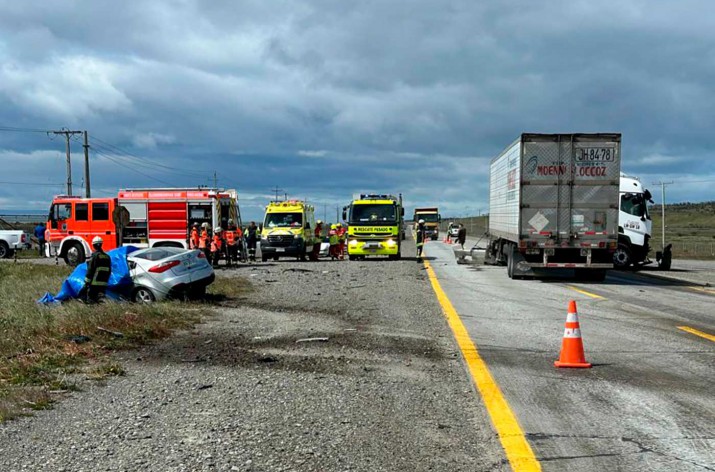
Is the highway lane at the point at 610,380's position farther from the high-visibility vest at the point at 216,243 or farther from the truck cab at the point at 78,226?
the truck cab at the point at 78,226

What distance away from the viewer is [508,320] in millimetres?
12070

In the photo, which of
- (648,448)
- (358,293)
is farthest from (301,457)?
(358,293)

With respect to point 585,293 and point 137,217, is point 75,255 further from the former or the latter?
point 585,293

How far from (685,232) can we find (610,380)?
3408 inches

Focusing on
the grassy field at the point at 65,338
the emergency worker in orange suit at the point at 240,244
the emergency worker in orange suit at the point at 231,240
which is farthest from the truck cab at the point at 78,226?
the grassy field at the point at 65,338

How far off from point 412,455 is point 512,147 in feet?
59.1

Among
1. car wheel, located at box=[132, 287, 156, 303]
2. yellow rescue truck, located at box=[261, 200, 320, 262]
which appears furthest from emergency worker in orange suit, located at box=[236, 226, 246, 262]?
car wheel, located at box=[132, 287, 156, 303]

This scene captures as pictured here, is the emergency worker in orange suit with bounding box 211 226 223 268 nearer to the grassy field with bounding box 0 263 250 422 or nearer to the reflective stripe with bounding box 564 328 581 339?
the grassy field with bounding box 0 263 250 422

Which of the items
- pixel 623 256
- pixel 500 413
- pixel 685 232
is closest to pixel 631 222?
pixel 623 256

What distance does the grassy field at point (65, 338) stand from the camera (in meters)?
6.91

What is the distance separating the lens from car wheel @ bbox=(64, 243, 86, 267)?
29109 mm

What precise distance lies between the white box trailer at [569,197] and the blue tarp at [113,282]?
11315 mm

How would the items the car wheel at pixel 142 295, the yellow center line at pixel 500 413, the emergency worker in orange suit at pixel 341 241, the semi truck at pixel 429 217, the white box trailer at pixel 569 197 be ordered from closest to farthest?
the yellow center line at pixel 500 413 → the car wheel at pixel 142 295 → the white box trailer at pixel 569 197 → the emergency worker in orange suit at pixel 341 241 → the semi truck at pixel 429 217

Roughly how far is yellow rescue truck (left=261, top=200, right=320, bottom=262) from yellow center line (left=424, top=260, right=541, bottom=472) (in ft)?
69.9
